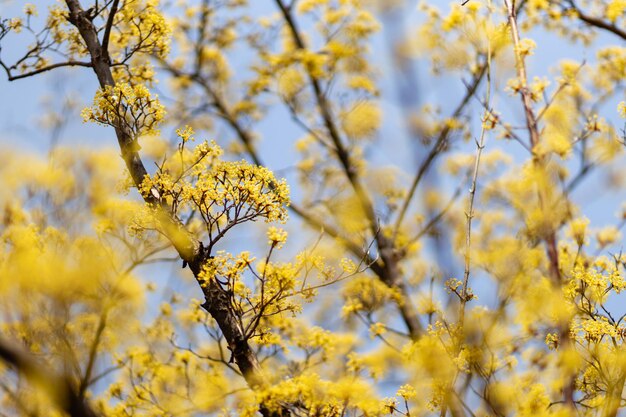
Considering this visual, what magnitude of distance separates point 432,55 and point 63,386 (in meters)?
6.68

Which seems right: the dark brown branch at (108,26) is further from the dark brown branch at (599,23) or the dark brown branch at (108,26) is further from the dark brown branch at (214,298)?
the dark brown branch at (599,23)

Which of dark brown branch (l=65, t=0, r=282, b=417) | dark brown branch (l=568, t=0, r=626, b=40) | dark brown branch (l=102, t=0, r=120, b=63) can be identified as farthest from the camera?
dark brown branch (l=568, t=0, r=626, b=40)

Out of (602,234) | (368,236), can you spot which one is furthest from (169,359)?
(602,234)

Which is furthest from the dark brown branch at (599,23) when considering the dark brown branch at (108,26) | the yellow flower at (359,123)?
the dark brown branch at (108,26)

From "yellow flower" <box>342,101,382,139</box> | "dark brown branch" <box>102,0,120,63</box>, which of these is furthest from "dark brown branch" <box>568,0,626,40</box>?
"dark brown branch" <box>102,0,120,63</box>

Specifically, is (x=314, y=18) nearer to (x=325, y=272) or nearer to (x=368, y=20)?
(x=368, y=20)

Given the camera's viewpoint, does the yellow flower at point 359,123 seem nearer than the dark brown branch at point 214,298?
No

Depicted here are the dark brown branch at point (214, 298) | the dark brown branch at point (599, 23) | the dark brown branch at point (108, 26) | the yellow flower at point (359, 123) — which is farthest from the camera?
the yellow flower at point (359, 123)

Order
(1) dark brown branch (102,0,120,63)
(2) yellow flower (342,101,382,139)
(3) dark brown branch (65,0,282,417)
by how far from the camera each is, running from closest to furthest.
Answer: (3) dark brown branch (65,0,282,417)
(1) dark brown branch (102,0,120,63)
(2) yellow flower (342,101,382,139)

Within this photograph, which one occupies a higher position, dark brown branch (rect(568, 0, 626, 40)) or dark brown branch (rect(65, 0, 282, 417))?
dark brown branch (rect(568, 0, 626, 40))

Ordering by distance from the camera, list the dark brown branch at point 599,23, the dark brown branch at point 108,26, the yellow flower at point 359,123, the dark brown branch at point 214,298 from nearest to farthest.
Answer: the dark brown branch at point 214,298, the dark brown branch at point 108,26, the dark brown branch at point 599,23, the yellow flower at point 359,123

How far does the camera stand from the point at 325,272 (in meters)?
3.47

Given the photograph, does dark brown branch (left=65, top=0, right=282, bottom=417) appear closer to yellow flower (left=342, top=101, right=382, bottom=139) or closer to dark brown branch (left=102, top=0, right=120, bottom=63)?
dark brown branch (left=102, top=0, right=120, bottom=63)

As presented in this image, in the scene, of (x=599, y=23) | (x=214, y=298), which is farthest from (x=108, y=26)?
(x=599, y=23)
